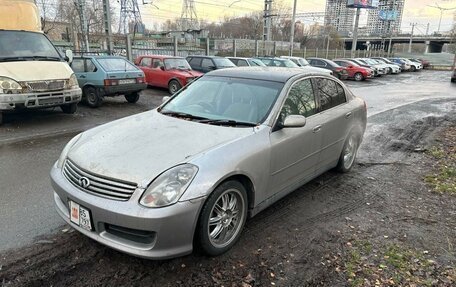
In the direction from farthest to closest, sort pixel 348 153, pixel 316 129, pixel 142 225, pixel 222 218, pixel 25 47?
pixel 25 47, pixel 348 153, pixel 316 129, pixel 222 218, pixel 142 225

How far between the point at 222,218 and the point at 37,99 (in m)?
6.44

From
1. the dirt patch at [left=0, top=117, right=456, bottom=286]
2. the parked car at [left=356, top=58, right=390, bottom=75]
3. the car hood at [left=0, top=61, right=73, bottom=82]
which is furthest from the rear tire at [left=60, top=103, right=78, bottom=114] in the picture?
the parked car at [left=356, top=58, right=390, bottom=75]

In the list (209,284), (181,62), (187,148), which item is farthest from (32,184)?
(181,62)

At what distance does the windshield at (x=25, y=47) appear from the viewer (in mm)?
8055

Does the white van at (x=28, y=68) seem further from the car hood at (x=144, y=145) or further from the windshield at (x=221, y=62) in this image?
the windshield at (x=221, y=62)

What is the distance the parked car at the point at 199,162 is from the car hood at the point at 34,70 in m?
4.96

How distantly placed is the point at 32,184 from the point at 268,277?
3452 mm

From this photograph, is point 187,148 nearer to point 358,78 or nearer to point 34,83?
point 34,83

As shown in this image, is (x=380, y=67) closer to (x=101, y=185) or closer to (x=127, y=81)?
(x=127, y=81)

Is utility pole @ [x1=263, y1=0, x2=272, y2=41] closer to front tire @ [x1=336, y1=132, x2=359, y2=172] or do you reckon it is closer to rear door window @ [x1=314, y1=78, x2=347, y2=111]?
front tire @ [x1=336, y1=132, x2=359, y2=172]

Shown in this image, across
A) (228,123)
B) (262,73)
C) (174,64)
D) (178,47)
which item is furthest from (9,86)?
(178,47)

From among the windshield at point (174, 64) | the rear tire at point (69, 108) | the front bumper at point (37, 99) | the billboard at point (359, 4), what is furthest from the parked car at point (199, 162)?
the billboard at point (359, 4)

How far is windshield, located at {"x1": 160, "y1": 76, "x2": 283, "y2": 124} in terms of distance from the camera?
3.73 metres

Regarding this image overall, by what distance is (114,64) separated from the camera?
11.1 metres
